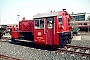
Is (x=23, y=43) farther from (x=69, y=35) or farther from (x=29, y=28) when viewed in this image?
(x=69, y=35)

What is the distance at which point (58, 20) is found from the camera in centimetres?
1040

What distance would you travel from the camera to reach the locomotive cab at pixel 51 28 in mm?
10234

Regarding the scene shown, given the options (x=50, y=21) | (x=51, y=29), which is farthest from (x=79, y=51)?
(x=50, y=21)

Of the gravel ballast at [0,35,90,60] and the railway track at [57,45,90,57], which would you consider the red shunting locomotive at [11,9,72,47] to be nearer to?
the railway track at [57,45,90,57]

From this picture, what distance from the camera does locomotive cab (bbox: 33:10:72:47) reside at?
10234 mm

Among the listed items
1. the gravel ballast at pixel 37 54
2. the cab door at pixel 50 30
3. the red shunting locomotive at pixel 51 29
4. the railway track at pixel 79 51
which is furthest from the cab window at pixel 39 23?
the railway track at pixel 79 51

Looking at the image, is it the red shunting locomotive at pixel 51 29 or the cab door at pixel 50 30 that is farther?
the cab door at pixel 50 30

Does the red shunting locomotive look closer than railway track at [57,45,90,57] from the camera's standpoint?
No

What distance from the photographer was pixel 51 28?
10.5 meters

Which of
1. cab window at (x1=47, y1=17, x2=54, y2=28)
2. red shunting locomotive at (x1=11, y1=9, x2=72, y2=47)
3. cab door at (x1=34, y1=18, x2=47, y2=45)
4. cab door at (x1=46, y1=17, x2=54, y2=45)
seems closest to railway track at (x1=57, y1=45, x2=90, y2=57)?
red shunting locomotive at (x1=11, y1=9, x2=72, y2=47)

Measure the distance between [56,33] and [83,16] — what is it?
37.1m

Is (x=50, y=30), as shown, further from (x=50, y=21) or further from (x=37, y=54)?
(x=37, y=54)

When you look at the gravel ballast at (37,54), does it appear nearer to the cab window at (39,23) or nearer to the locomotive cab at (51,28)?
the locomotive cab at (51,28)

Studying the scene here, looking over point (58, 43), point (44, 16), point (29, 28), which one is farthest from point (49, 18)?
point (29, 28)
